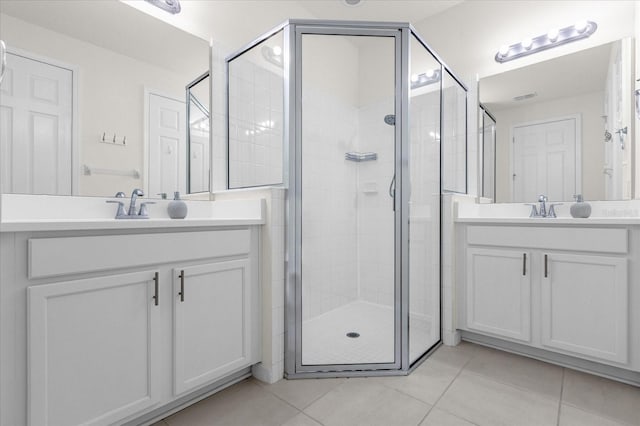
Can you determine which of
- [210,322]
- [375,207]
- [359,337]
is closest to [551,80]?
[375,207]

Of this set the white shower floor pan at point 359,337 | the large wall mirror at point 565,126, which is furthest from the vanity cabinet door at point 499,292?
the large wall mirror at point 565,126

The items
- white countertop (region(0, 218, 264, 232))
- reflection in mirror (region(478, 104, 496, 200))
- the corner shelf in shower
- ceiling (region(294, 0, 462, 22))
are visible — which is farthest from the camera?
→ ceiling (region(294, 0, 462, 22))

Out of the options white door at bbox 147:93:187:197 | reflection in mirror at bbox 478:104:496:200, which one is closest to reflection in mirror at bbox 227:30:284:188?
white door at bbox 147:93:187:197

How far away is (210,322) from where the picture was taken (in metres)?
1.55

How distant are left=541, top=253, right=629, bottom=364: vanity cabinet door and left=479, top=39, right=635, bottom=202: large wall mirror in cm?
58

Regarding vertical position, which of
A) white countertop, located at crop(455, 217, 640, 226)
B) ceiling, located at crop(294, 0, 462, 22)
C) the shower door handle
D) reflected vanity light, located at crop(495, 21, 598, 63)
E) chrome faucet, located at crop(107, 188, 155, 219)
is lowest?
white countertop, located at crop(455, 217, 640, 226)

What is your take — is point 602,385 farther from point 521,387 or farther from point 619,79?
point 619,79

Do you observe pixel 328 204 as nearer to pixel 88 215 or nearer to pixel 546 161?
pixel 88 215

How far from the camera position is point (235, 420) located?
1446 mm

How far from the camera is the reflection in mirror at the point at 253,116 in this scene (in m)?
2.07

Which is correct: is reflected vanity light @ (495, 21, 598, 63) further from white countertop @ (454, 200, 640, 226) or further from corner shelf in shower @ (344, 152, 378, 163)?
corner shelf in shower @ (344, 152, 378, 163)

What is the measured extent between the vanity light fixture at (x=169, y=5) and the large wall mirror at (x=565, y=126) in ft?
7.32

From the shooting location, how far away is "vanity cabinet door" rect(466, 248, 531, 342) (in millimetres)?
2014

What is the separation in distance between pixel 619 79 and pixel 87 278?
304 centimetres
